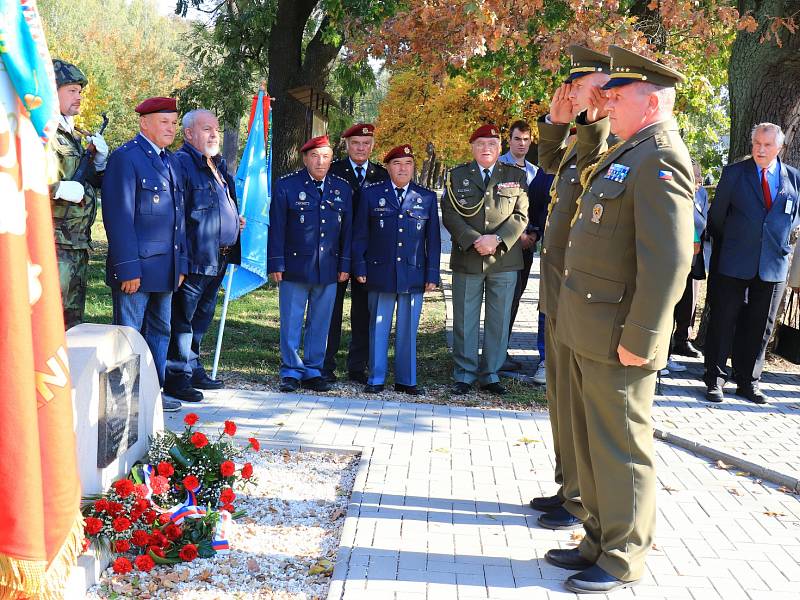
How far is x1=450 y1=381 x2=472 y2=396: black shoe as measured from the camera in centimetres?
755

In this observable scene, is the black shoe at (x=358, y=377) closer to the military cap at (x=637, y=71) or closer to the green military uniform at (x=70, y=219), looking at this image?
the green military uniform at (x=70, y=219)

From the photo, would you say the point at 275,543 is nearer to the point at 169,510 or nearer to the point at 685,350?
the point at 169,510

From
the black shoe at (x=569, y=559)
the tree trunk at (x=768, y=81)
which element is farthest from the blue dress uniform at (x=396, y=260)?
the tree trunk at (x=768, y=81)

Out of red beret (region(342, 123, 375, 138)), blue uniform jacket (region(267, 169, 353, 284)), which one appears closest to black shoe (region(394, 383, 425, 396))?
blue uniform jacket (region(267, 169, 353, 284))

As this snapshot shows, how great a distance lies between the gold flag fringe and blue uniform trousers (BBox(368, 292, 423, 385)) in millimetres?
4829

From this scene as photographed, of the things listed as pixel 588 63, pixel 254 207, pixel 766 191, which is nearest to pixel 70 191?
pixel 254 207

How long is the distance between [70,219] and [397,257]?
265 centimetres

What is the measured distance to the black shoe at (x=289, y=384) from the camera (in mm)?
7234

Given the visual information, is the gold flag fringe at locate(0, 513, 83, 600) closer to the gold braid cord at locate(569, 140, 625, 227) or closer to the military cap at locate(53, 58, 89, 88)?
the gold braid cord at locate(569, 140, 625, 227)

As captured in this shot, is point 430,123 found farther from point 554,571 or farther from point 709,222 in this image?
point 554,571

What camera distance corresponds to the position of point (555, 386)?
4.77 metres

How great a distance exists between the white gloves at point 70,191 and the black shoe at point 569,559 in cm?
395

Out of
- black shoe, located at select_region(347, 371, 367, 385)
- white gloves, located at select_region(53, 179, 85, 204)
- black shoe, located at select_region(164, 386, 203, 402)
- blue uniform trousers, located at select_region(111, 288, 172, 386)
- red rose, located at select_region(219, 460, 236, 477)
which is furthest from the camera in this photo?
black shoe, located at select_region(347, 371, 367, 385)

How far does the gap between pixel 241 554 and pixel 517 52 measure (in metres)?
7.94
